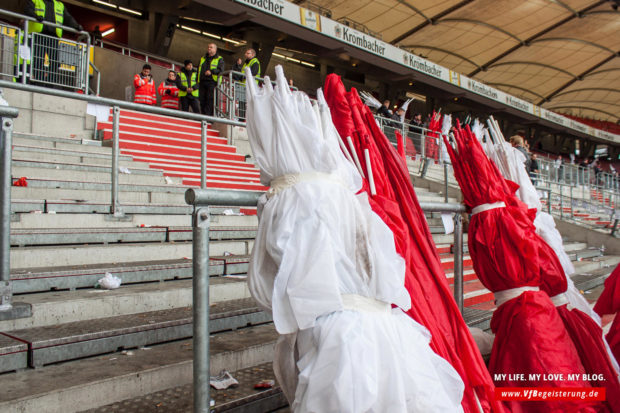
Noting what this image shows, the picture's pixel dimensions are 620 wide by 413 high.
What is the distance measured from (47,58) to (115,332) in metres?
7.18

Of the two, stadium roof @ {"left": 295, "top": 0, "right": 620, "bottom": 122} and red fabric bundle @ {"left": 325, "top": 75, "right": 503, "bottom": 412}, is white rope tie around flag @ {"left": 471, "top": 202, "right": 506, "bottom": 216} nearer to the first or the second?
red fabric bundle @ {"left": 325, "top": 75, "right": 503, "bottom": 412}

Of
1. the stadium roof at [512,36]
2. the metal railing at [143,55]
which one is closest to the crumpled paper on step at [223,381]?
the metal railing at [143,55]

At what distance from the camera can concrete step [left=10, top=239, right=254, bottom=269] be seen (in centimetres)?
307

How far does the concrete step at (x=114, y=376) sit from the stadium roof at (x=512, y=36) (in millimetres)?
19010

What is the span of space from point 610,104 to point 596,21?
48.2ft

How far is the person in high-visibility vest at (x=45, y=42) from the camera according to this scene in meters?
7.78

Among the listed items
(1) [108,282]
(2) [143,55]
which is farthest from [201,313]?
(2) [143,55]

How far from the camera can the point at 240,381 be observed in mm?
2125

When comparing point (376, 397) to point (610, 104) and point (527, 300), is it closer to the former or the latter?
point (527, 300)

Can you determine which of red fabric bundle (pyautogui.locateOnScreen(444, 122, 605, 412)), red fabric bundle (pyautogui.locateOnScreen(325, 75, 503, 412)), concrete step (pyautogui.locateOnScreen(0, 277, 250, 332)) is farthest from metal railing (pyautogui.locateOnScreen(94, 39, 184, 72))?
red fabric bundle (pyautogui.locateOnScreen(325, 75, 503, 412))

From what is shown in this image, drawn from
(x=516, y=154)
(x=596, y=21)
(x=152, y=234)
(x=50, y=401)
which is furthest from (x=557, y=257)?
(x=596, y=21)

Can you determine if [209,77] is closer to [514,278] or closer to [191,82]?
[191,82]

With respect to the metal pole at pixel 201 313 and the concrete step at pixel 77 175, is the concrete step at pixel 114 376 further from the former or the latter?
the concrete step at pixel 77 175

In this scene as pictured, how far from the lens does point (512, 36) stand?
24.2 meters
